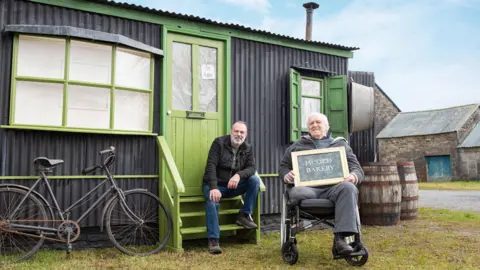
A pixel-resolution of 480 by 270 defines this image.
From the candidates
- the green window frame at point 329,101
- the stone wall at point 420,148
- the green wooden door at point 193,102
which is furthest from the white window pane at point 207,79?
the stone wall at point 420,148

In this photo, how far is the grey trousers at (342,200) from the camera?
4.42 metres

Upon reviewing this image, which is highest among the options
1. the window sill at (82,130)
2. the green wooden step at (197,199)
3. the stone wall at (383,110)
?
the stone wall at (383,110)

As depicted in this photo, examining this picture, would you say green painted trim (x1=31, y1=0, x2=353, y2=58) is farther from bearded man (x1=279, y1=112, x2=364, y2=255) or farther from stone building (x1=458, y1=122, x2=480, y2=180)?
stone building (x1=458, y1=122, x2=480, y2=180)

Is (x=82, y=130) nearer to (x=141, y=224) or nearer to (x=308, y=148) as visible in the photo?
(x=141, y=224)

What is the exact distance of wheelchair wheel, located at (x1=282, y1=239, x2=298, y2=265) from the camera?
4.82 meters

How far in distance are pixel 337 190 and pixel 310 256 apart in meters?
1.11

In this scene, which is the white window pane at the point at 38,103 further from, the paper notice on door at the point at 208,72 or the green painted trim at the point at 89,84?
the paper notice on door at the point at 208,72

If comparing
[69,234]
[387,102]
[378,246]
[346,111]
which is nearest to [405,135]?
[387,102]

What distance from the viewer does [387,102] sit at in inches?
1313

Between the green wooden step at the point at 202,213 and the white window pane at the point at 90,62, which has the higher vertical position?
the white window pane at the point at 90,62

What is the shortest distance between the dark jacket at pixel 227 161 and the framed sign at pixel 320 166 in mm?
1061

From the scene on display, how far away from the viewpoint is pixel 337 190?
183 inches

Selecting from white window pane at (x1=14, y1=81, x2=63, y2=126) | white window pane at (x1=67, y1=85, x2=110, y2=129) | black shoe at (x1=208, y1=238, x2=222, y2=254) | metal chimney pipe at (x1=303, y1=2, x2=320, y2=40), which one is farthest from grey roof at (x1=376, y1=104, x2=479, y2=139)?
white window pane at (x1=14, y1=81, x2=63, y2=126)

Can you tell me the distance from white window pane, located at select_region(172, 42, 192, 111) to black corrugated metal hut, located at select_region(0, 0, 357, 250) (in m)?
0.01
